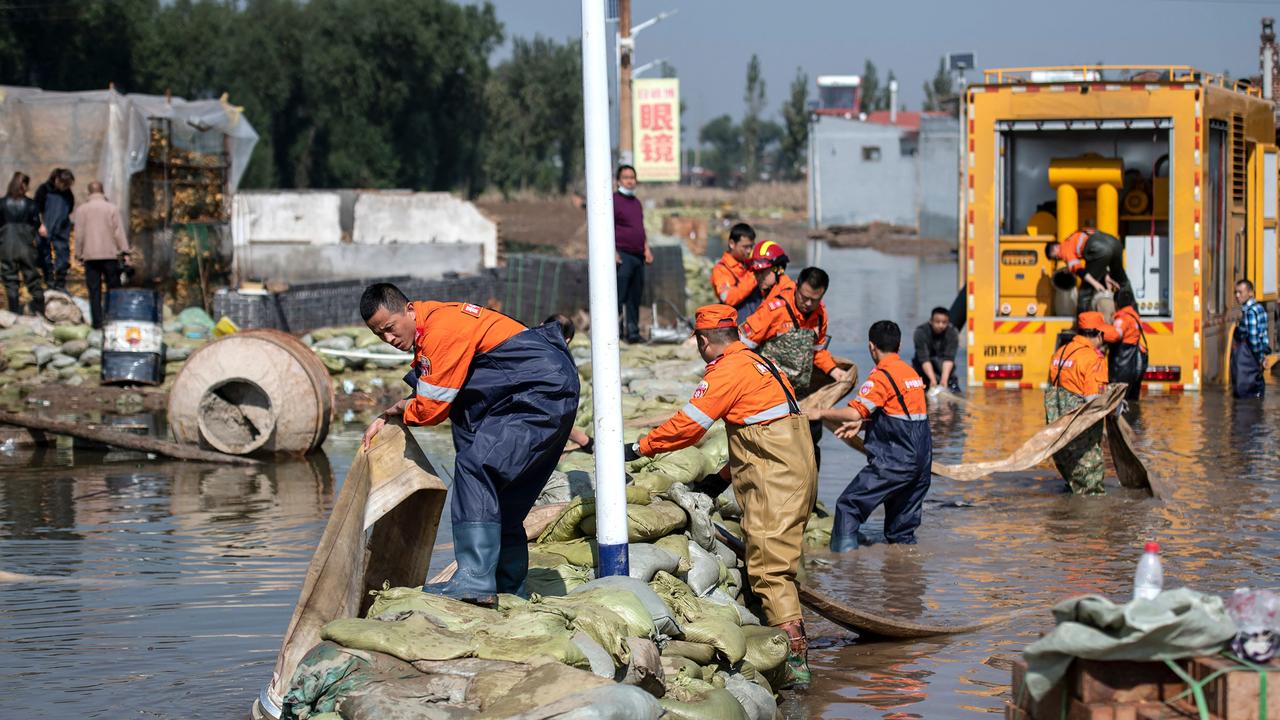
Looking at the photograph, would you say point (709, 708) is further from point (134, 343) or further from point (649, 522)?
point (134, 343)

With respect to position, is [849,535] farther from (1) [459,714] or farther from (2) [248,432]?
(2) [248,432]

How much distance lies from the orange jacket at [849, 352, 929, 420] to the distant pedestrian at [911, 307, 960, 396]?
6.19 metres

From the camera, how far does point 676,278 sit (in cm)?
2211

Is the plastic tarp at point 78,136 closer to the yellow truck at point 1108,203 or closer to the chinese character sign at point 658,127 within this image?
the yellow truck at point 1108,203

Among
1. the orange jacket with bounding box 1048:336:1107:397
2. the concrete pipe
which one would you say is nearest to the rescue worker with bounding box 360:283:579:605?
the orange jacket with bounding box 1048:336:1107:397

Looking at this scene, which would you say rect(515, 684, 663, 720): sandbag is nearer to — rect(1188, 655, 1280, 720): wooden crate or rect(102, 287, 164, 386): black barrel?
rect(1188, 655, 1280, 720): wooden crate

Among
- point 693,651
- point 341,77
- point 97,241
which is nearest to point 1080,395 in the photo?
point 693,651

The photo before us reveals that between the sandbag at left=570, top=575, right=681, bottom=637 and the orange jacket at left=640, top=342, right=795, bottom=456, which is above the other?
the orange jacket at left=640, top=342, right=795, bottom=456

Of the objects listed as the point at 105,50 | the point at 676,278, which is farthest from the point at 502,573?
the point at 105,50

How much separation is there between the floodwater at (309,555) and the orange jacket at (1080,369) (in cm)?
76

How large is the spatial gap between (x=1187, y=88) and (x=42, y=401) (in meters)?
11.5

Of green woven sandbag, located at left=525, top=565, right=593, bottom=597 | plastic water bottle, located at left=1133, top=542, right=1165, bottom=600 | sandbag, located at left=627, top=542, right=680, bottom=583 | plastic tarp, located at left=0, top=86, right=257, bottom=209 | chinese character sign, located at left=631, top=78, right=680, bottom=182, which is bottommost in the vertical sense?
green woven sandbag, located at left=525, top=565, right=593, bottom=597

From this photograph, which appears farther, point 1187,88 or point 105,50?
point 105,50

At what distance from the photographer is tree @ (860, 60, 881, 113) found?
381ft
